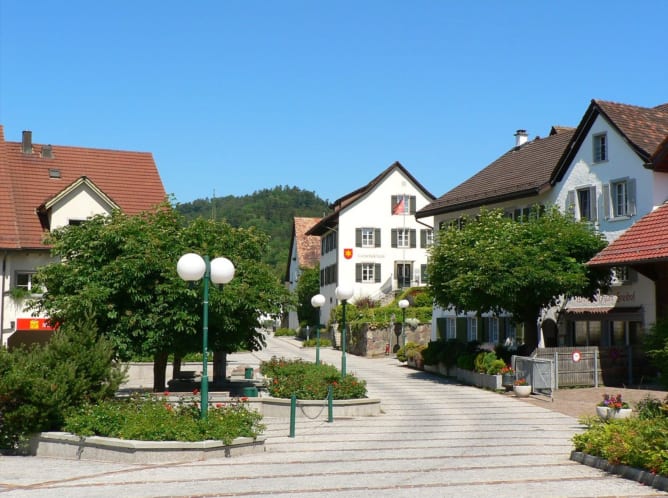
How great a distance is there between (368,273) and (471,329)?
65.0 ft

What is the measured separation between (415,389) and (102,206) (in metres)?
17.5

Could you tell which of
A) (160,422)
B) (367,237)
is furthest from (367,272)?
(160,422)

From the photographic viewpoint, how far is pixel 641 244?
26.9 m

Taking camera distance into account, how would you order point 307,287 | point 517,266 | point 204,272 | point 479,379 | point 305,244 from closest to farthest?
point 204,272
point 517,266
point 479,379
point 307,287
point 305,244

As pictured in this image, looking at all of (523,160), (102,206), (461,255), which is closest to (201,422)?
(461,255)

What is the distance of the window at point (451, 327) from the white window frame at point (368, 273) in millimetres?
17122

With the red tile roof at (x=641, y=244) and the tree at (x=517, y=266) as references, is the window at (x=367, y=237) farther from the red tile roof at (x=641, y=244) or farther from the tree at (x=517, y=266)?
the red tile roof at (x=641, y=244)

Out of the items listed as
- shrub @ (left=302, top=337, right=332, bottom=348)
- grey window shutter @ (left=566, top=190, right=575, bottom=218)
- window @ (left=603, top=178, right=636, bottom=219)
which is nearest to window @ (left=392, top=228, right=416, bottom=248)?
shrub @ (left=302, top=337, right=332, bottom=348)

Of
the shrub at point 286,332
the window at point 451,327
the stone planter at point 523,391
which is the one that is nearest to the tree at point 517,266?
the stone planter at point 523,391

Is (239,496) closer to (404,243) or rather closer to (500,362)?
(500,362)

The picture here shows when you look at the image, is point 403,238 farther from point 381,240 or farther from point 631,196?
point 631,196

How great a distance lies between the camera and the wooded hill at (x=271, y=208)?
14400 centimetres

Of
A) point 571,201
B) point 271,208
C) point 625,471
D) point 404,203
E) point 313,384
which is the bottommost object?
point 625,471

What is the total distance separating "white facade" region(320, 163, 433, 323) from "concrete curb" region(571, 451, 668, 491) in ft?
143
